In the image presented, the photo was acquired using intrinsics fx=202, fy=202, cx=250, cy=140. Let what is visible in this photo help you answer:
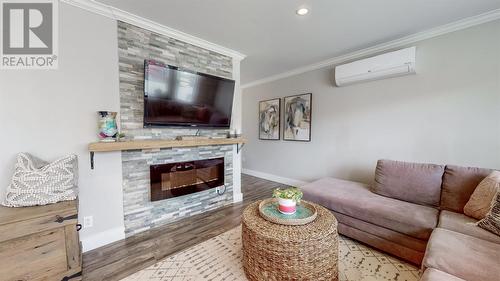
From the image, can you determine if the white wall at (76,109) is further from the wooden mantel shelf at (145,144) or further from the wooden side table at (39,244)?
the wooden side table at (39,244)

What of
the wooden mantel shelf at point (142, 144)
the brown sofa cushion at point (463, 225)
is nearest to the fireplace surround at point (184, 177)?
the wooden mantel shelf at point (142, 144)

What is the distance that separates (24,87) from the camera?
1711 millimetres

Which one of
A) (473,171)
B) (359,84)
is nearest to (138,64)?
(359,84)

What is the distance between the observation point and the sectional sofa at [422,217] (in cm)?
118

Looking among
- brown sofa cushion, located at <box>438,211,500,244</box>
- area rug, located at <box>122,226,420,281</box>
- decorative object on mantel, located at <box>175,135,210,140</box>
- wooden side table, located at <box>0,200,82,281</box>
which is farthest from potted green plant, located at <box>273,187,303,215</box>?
wooden side table, located at <box>0,200,82,281</box>

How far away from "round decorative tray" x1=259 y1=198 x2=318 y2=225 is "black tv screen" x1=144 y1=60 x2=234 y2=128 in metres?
1.49

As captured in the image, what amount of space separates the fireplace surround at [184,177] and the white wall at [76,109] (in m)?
0.39

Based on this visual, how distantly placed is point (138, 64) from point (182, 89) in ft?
1.74

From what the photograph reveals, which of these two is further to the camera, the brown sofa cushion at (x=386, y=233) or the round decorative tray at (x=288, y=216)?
the brown sofa cushion at (x=386, y=233)

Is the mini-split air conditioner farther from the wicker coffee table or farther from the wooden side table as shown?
the wooden side table

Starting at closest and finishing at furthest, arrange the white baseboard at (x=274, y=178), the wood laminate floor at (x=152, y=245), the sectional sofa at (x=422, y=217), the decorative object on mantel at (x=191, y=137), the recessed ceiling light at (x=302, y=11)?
the sectional sofa at (x=422, y=217) < the wood laminate floor at (x=152, y=245) < the recessed ceiling light at (x=302, y=11) < the decorative object on mantel at (x=191, y=137) < the white baseboard at (x=274, y=178)

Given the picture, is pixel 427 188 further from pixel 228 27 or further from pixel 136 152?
pixel 136 152

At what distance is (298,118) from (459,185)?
2.49m

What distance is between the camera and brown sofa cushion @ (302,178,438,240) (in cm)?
176
